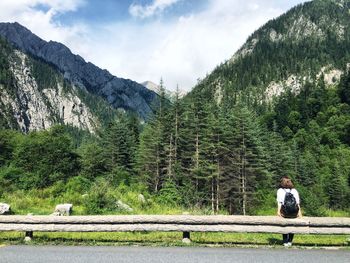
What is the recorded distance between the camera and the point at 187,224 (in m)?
10.9

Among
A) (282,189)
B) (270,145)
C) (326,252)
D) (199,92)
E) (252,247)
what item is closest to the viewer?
(326,252)

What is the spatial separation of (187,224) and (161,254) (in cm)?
162

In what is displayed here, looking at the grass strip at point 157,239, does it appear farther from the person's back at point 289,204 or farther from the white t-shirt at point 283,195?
the white t-shirt at point 283,195

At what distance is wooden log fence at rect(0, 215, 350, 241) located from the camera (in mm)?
10664

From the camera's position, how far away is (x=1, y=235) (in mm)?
12234

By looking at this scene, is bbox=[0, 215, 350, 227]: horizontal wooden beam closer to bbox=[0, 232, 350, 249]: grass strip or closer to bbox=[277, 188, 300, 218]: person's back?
bbox=[277, 188, 300, 218]: person's back

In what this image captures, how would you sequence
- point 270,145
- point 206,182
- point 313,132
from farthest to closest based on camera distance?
point 313,132
point 270,145
point 206,182

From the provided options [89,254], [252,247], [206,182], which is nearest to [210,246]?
[252,247]

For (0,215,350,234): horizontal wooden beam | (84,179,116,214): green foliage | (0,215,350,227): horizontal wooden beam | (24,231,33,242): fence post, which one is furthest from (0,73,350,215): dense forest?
(0,215,350,227): horizontal wooden beam

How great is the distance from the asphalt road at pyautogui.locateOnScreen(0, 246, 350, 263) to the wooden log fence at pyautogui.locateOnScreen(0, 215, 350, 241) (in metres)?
0.55

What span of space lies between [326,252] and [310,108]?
140 m

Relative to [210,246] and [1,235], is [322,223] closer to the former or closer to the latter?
[210,246]

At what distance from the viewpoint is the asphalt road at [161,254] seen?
873cm

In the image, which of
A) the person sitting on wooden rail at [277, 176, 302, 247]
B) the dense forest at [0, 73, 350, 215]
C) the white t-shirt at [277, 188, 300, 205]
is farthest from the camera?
the dense forest at [0, 73, 350, 215]
